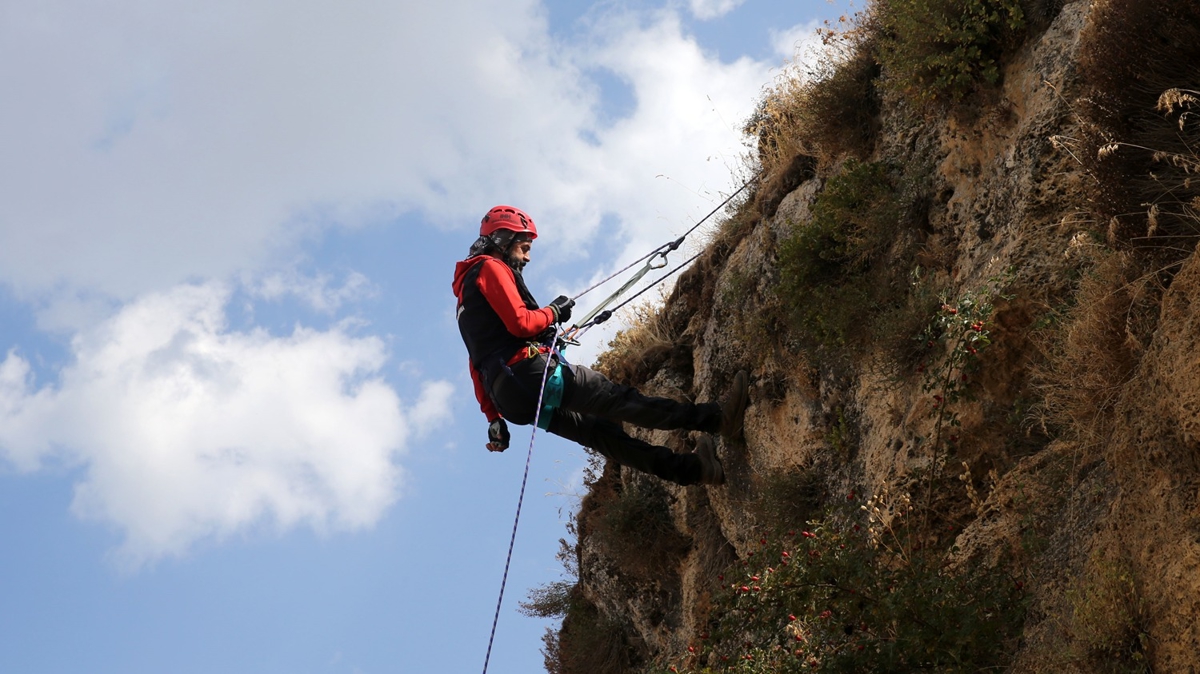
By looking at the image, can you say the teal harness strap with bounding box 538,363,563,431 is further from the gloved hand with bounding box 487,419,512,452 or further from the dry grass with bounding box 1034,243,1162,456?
the dry grass with bounding box 1034,243,1162,456

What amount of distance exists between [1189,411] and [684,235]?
23.4ft

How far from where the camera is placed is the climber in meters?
9.85

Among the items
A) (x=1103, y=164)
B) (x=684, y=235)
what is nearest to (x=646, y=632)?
(x=684, y=235)

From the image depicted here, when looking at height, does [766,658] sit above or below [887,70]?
below

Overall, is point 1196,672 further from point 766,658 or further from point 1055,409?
point 766,658

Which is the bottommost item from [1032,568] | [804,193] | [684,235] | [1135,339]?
[1032,568]

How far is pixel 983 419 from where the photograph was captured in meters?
8.18

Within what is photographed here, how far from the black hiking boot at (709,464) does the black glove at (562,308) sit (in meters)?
1.68

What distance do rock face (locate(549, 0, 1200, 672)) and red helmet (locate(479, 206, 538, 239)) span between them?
84.5 inches

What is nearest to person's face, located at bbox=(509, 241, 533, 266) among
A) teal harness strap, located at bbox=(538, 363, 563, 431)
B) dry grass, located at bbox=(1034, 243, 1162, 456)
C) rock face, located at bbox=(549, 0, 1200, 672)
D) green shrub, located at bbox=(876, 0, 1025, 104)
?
teal harness strap, located at bbox=(538, 363, 563, 431)

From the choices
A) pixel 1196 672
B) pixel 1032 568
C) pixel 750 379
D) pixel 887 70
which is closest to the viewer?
pixel 1196 672

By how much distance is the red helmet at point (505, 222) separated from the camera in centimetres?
1037

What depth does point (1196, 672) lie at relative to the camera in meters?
5.45

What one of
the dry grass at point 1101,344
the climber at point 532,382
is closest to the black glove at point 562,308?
the climber at point 532,382
